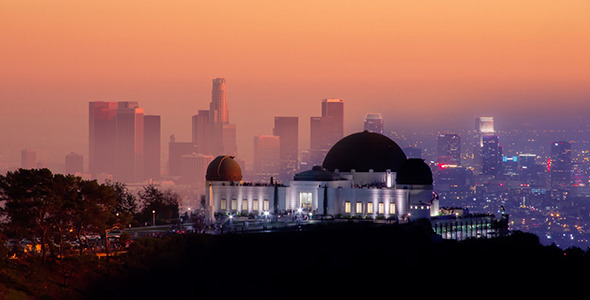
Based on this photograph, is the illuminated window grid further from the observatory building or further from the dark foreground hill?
the dark foreground hill

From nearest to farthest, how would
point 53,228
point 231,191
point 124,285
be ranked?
point 124,285 → point 53,228 → point 231,191

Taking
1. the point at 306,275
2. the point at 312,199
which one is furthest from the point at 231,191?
the point at 306,275

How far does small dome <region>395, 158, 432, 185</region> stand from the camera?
121000mm

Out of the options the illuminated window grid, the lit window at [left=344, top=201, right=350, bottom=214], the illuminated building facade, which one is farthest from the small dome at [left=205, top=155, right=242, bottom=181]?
the illuminated window grid

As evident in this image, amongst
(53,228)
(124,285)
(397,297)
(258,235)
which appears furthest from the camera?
(258,235)

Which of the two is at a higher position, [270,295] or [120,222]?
[120,222]

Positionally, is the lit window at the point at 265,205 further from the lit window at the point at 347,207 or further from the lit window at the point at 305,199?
the lit window at the point at 347,207

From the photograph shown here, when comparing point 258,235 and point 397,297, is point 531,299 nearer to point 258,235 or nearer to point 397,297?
point 397,297

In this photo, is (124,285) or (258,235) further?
(258,235)

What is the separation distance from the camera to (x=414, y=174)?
121m

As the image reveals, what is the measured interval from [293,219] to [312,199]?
6.25 meters

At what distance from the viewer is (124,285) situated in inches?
3066

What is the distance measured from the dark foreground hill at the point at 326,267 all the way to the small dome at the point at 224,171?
77.9ft

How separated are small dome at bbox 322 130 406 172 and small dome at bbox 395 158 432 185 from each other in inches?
231
